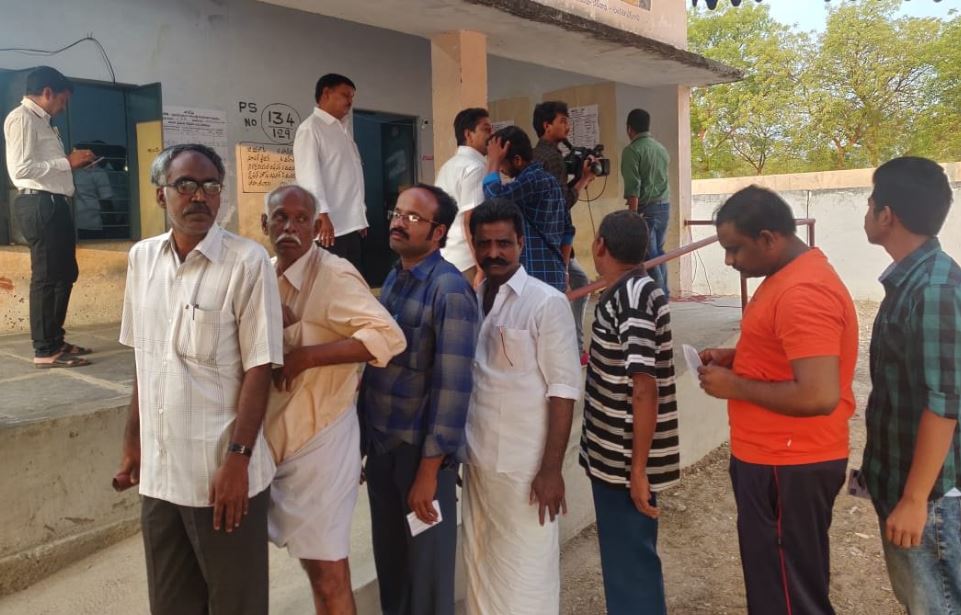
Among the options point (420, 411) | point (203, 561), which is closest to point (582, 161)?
point (420, 411)

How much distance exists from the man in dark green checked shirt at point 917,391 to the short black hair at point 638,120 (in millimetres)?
4152

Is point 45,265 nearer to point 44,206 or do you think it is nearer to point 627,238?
point 44,206

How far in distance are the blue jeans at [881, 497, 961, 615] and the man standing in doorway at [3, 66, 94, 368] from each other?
3.77 m

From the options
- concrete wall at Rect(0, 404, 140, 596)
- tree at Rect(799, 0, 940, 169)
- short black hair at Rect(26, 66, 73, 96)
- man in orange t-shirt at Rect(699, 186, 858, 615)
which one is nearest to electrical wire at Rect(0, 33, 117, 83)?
short black hair at Rect(26, 66, 73, 96)

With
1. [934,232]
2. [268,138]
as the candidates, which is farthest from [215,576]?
[268,138]

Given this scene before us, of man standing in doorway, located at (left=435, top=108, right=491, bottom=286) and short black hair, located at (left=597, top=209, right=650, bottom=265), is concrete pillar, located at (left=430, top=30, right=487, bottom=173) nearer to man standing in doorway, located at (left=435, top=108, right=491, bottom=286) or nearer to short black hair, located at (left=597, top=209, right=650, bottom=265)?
man standing in doorway, located at (left=435, top=108, right=491, bottom=286)

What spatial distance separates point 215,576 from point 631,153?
522cm

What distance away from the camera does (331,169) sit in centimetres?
416

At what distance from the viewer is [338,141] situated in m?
4.17

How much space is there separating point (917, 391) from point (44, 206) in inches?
155

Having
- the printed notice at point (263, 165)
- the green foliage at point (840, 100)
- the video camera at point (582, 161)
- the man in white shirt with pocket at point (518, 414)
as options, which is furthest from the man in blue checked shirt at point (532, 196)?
the green foliage at point (840, 100)

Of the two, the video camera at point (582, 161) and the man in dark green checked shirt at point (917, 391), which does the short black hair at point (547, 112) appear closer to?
the video camera at point (582, 161)

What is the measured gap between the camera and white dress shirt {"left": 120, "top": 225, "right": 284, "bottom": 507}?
5.86 ft

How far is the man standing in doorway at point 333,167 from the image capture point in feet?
13.3
